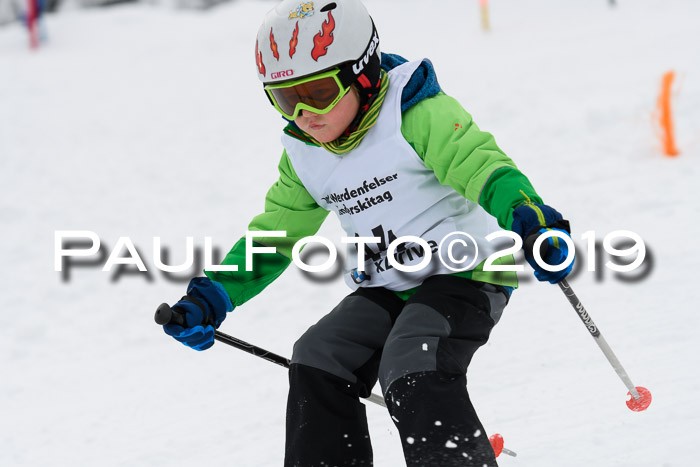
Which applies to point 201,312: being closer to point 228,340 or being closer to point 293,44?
point 228,340

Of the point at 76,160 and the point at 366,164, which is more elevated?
the point at 366,164

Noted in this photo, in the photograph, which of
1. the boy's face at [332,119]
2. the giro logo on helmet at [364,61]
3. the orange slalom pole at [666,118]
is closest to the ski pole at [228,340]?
the boy's face at [332,119]

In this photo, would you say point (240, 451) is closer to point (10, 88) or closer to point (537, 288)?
point (537, 288)

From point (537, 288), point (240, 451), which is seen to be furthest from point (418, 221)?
point (537, 288)

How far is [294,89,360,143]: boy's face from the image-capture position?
2793 mm

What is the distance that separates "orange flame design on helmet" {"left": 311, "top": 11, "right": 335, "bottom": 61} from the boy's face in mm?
181

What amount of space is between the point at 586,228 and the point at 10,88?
857cm

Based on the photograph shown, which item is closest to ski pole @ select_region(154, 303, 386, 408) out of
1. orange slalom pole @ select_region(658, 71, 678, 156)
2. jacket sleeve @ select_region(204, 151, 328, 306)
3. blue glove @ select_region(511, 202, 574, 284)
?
jacket sleeve @ select_region(204, 151, 328, 306)

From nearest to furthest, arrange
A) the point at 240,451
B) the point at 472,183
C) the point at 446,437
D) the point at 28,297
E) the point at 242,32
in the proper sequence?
the point at 446,437, the point at 472,183, the point at 240,451, the point at 28,297, the point at 242,32

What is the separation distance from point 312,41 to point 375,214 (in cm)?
66

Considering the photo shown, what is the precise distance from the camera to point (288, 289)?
5.69m

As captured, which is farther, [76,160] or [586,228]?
[76,160]

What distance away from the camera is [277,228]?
3.21m

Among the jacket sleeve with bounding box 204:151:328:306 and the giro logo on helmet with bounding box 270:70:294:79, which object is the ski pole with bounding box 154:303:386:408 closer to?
the jacket sleeve with bounding box 204:151:328:306
